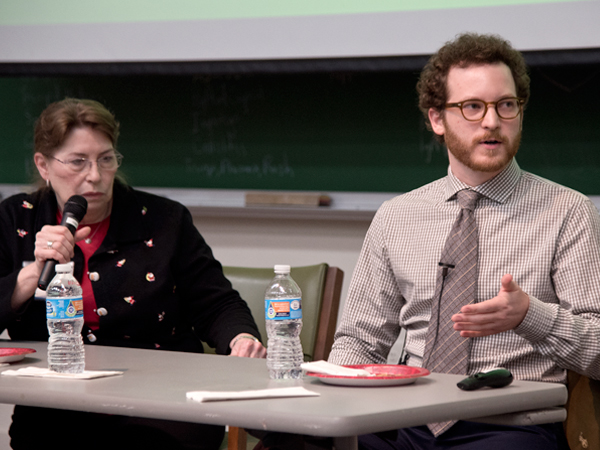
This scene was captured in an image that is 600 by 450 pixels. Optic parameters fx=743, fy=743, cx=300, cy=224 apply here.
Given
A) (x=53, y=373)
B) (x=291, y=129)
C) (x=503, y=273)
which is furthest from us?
(x=291, y=129)

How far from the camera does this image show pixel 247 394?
118 cm

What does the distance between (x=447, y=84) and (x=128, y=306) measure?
3.40 feet

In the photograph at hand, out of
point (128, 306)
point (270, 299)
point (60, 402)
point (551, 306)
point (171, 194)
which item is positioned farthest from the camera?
point (171, 194)

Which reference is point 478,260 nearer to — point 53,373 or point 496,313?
point 496,313

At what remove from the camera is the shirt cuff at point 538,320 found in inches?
57.8

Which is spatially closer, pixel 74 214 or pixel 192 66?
pixel 74 214

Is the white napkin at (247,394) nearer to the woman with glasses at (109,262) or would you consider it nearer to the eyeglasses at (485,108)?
the woman with glasses at (109,262)

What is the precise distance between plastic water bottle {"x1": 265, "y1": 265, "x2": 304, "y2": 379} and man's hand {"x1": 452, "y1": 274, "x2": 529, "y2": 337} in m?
0.30

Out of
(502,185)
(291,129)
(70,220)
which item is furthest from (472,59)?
(291,129)

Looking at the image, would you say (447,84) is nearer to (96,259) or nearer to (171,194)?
(96,259)

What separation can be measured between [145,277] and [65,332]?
0.55 m

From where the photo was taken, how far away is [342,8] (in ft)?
9.50

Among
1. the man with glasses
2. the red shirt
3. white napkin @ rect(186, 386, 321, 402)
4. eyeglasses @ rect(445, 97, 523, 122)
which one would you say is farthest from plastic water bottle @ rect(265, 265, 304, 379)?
the red shirt

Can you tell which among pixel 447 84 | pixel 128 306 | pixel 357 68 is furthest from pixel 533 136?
pixel 128 306
